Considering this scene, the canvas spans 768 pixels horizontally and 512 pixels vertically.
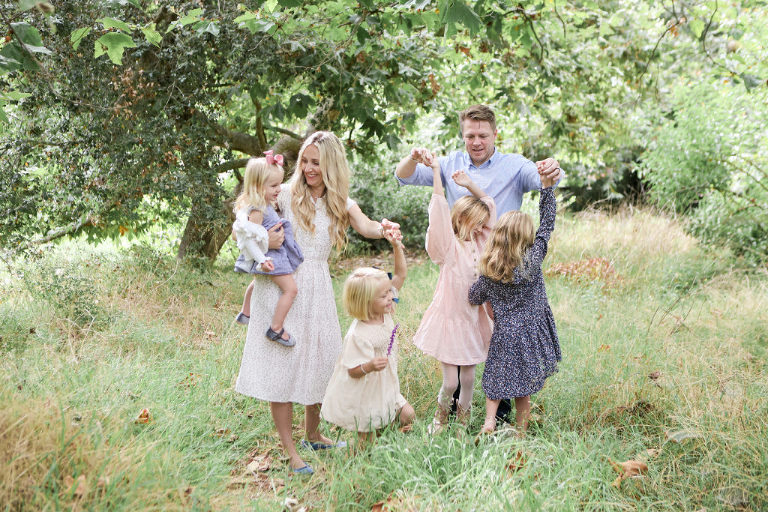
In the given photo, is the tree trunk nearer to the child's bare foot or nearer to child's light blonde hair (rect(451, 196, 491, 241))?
child's light blonde hair (rect(451, 196, 491, 241))

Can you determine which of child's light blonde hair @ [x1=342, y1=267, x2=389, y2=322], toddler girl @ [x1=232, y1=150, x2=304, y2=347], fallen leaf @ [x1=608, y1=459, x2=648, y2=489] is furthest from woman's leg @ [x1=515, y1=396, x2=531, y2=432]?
toddler girl @ [x1=232, y1=150, x2=304, y2=347]

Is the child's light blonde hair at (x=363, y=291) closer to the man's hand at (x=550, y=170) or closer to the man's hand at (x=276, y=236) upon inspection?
the man's hand at (x=276, y=236)

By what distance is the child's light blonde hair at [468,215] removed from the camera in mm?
3670

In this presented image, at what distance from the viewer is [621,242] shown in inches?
355

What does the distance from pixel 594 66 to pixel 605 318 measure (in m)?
4.31

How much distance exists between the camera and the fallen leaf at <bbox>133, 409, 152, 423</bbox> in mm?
3438

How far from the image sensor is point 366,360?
10.7 ft

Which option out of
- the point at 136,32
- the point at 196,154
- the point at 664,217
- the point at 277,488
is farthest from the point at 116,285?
the point at 664,217

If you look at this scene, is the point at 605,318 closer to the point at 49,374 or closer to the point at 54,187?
the point at 49,374

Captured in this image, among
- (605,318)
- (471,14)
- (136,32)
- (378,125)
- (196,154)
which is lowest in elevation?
(605,318)

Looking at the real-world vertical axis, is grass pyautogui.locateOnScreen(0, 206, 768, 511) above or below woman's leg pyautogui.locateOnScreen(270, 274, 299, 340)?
below

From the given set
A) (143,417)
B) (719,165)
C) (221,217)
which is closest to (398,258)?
(143,417)

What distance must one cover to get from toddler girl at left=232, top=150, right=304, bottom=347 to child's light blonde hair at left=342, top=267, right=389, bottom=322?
311 millimetres

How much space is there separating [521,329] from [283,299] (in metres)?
1.34
